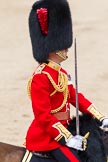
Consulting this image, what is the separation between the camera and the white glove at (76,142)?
13.5 feet

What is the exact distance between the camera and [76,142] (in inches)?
163

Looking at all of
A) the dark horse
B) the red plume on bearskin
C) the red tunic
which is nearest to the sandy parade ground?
the dark horse

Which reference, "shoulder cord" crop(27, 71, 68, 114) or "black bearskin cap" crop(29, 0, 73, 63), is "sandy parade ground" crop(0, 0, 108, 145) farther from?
"black bearskin cap" crop(29, 0, 73, 63)

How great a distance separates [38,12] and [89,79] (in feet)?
16.8

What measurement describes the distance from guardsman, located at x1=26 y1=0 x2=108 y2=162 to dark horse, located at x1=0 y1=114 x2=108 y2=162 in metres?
0.06

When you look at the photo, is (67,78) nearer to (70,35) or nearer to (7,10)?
(70,35)

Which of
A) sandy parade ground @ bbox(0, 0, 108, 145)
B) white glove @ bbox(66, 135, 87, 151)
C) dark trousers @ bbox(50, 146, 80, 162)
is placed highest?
white glove @ bbox(66, 135, 87, 151)

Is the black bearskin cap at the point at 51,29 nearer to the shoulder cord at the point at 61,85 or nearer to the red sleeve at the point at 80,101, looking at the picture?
the shoulder cord at the point at 61,85

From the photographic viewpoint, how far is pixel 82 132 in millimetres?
4297

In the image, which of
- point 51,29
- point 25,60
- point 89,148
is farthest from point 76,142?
point 25,60

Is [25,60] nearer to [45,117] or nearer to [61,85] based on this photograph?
[61,85]

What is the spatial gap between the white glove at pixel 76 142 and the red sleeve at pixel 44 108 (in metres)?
0.03

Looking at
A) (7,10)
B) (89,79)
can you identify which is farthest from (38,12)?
(7,10)

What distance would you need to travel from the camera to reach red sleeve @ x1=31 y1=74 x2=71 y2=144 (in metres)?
4.08
